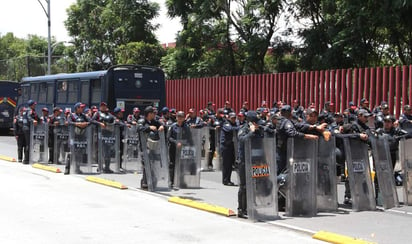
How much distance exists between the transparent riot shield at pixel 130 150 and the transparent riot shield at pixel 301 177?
713cm

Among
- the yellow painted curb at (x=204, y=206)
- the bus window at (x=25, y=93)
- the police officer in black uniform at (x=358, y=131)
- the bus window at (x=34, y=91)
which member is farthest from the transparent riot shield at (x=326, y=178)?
the bus window at (x=25, y=93)

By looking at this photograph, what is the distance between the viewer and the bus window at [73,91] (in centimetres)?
2162

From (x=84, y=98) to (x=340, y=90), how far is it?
30.5ft

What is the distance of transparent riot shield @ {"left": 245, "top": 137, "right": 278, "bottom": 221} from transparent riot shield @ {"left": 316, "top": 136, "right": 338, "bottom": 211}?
108cm

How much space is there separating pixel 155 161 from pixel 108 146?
351 centimetres

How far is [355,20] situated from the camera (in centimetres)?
2222

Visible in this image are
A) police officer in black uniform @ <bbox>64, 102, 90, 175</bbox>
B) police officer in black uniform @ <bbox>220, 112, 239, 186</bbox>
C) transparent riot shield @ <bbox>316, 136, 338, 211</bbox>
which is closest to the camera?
transparent riot shield @ <bbox>316, 136, 338, 211</bbox>

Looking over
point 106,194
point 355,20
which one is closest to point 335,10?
point 355,20

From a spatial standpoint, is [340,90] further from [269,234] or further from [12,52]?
[12,52]

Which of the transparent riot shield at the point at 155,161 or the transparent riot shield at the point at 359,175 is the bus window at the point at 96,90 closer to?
the transparent riot shield at the point at 155,161

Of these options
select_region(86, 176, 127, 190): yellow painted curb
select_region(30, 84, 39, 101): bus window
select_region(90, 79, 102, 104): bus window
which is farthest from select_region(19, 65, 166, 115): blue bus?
select_region(86, 176, 127, 190): yellow painted curb

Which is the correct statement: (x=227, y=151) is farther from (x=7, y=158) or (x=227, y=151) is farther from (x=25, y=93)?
(x=25, y=93)

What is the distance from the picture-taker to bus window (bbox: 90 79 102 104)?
20312 mm

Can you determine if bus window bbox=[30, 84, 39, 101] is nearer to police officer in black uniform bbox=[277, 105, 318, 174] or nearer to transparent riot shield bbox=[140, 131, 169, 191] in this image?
transparent riot shield bbox=[140, 131, 169, 191]
